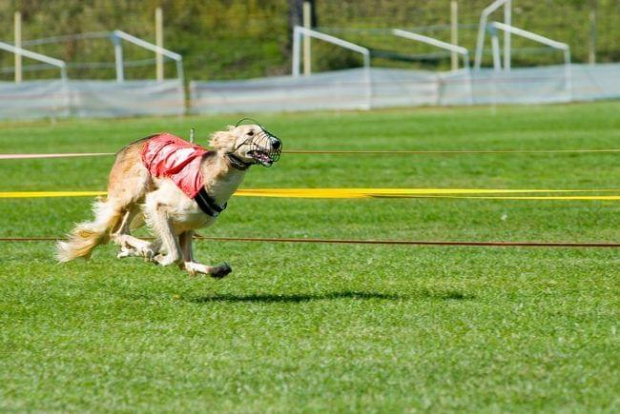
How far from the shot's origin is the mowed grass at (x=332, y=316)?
6.20 m

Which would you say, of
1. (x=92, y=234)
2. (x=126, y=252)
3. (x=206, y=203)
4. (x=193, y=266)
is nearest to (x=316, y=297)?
(x=193, y=266)

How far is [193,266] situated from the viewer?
902cm

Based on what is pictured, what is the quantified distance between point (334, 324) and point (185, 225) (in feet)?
5.49

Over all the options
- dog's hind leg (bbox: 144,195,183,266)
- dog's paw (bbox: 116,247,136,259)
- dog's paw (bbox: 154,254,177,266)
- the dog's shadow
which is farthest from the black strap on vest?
dog's paw (bbox: 116,247,136,259)

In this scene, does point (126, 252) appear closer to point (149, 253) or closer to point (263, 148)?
point (149, 253)

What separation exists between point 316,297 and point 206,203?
3.53ft

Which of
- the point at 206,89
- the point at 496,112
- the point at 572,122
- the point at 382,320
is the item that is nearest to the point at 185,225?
the point at 382,320

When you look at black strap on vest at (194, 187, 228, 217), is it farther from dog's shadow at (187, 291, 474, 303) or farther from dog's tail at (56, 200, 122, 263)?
dog's tail at (56, 200, 122, 263)

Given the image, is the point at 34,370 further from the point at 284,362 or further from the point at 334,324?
the point at 334,324

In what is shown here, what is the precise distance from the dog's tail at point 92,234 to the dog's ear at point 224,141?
53.1 inches

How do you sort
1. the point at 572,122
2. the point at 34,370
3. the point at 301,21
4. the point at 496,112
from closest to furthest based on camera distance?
the point at 34,370
the point at 572,122
the point at 496,112
the point at 301,21

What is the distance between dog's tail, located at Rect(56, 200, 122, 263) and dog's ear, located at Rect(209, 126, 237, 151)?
1349 millimetres

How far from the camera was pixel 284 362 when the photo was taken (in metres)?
6.82

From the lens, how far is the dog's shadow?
8.80m
